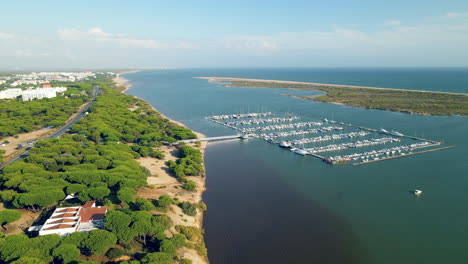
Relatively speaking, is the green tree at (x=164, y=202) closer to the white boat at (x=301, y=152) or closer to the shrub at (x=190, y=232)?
the shrub at (x=190, y=232)

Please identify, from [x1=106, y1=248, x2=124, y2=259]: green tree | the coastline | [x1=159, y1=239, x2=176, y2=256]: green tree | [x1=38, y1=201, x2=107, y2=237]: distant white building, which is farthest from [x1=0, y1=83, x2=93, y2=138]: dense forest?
[x1=159, y1=239, x2=176, y2=256]: green tree

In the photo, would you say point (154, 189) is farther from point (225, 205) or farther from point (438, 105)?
point (438, 105)

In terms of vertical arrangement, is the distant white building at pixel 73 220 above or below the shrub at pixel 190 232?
above

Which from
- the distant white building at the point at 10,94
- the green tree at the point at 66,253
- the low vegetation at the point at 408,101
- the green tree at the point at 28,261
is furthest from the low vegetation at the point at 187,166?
the distant white building at the point at 10,94

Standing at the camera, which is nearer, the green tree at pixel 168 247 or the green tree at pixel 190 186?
the green tree at pixel 168 247

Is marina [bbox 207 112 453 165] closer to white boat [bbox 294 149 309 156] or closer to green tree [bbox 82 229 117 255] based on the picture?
white boat [bbox 294 149 309 156]

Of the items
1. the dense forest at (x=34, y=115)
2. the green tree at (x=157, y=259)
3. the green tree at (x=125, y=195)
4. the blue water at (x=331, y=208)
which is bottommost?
the blue water at (x=331, y=208)

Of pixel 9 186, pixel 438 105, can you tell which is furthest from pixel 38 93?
pixel 438 105
